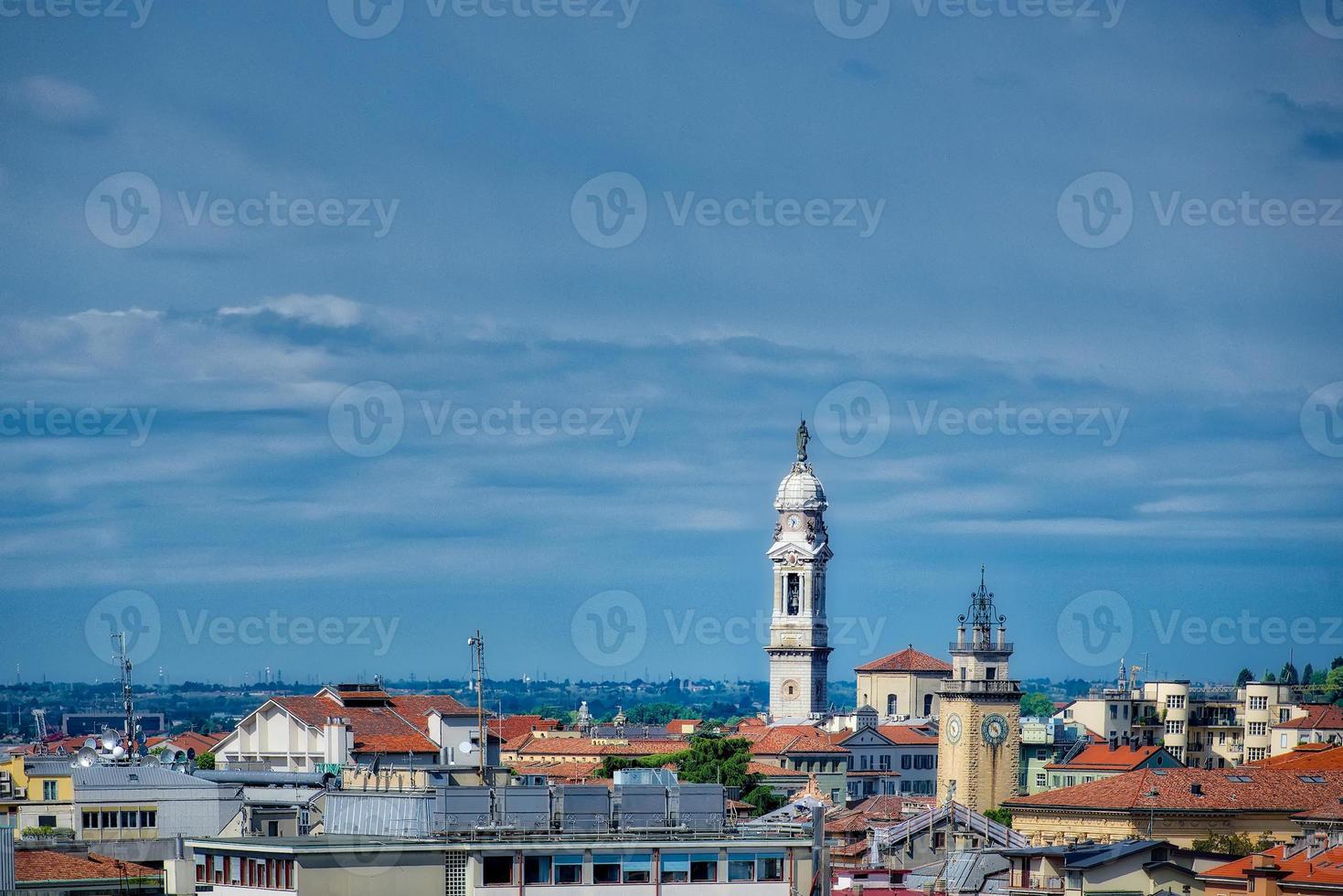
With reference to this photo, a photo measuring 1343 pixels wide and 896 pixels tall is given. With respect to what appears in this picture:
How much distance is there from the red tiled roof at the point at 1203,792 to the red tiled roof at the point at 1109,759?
29.2 m

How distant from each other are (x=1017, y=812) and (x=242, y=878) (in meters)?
60.8

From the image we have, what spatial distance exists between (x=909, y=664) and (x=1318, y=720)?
166 ft

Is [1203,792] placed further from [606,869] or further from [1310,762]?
[606,869]

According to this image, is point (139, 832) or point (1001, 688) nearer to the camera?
point (139, 832)

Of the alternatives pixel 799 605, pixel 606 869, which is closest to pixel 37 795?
pixel 606 869

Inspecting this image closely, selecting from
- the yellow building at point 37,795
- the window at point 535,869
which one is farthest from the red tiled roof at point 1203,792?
the window at point 535,869

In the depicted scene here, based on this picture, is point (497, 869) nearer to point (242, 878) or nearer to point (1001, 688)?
point (242, 878)

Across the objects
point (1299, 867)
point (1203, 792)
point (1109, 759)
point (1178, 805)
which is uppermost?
point (1299, 867)

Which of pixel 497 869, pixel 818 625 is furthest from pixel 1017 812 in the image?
pixel 818 625

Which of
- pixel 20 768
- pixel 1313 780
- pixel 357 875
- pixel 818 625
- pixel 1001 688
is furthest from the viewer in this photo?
pixel 818 625

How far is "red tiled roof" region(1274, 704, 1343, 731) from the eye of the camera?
144m

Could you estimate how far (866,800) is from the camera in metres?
111

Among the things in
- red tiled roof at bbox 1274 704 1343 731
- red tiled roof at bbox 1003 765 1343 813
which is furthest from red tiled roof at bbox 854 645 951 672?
red tiled roof at bbox 1003 765 1343 813

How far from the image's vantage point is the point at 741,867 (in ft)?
140
